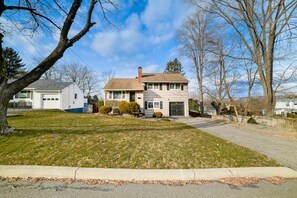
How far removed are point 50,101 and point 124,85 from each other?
40.2 ft

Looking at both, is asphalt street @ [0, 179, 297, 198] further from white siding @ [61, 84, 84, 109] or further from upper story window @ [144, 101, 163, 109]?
white siding @ [61, 84, 84, 109]

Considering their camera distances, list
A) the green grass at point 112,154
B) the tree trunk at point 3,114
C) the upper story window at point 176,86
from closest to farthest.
→ the green grass at point 112,154
the tree trunk at point 3,114
the upper story window at point 176,86

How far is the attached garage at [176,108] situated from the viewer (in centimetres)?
2055

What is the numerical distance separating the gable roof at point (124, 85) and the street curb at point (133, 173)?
16.3 meters

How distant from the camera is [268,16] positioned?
1241 cm

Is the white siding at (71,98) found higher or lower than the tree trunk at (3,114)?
higher

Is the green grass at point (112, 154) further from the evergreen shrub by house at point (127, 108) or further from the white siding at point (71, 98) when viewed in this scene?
the white siding at point (71, 98)

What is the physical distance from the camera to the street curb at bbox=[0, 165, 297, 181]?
302cm

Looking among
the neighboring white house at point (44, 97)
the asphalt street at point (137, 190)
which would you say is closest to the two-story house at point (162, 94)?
the neighboring white house at point (44, 97)

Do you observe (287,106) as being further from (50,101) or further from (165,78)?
(50,101)

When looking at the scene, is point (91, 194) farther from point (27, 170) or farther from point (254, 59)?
point (254, 59)

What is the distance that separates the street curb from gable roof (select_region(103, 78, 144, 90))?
16.3 meters

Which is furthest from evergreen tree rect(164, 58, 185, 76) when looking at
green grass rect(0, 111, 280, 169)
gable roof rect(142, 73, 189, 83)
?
green grass rect(0, 111, 280, 169)

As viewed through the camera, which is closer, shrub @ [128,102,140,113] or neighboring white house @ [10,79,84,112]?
shrub @ [128,102,140,113]
